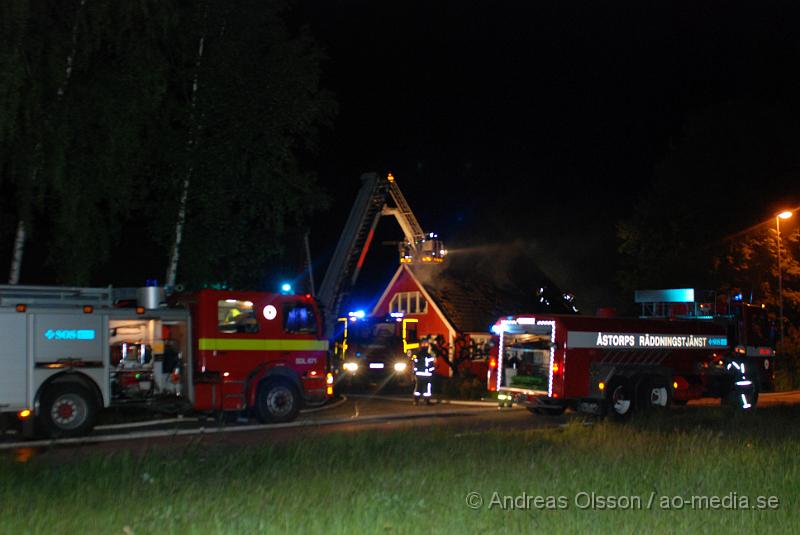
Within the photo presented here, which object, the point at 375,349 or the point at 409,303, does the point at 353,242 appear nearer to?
the point at 375,349

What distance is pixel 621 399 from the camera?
57.6ft

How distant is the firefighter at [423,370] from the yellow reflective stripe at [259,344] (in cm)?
374

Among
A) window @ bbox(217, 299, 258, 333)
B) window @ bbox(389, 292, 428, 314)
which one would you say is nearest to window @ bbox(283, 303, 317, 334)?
window @ bbox(217, 299, 258, 333)

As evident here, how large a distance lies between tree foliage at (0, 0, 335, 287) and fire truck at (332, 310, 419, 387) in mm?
8280

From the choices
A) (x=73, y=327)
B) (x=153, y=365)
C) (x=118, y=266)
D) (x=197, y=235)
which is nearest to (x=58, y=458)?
(x=73, y=327)

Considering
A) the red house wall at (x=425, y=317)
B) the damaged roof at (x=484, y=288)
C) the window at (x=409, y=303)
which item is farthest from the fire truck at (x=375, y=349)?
the window at (x=409, y=303)

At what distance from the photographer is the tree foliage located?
14.9 metres

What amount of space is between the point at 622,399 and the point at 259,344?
739 centimetres

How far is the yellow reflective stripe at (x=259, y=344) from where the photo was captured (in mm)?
15711

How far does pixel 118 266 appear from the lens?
68.1ft

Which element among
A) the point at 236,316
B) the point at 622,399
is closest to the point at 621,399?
the point at 622,399

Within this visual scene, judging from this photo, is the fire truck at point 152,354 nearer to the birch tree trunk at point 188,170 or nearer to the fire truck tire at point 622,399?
the birch tree trunk at point 188,170

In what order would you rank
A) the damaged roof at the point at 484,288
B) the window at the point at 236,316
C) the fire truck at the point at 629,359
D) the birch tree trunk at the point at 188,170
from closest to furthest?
the window at the point at 236,316 < the fire truck at the point at 629,359 < the birch tree trunk at the point at 188,170 < the damaged roof at the point at 484,288

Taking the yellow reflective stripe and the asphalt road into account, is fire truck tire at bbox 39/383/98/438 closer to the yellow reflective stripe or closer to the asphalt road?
the asphalt road
